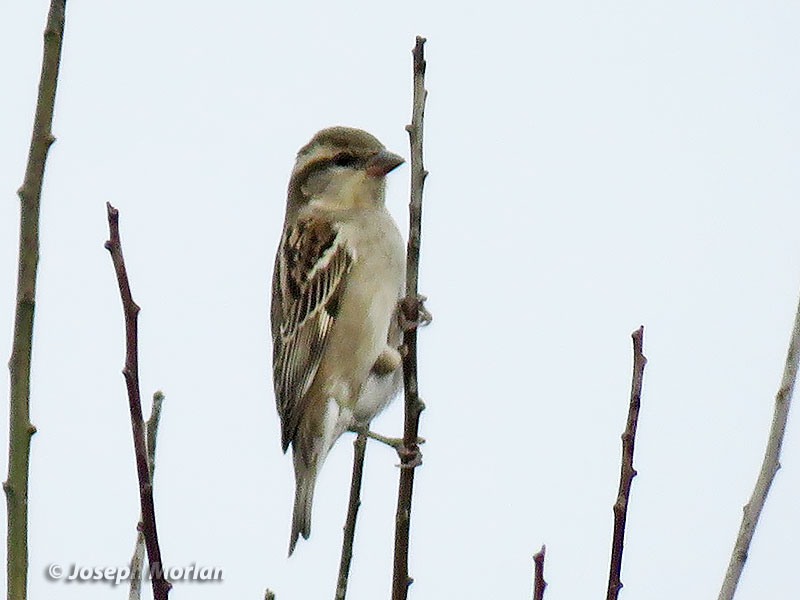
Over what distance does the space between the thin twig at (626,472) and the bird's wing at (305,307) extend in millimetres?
3043

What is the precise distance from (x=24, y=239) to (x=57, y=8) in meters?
0.51

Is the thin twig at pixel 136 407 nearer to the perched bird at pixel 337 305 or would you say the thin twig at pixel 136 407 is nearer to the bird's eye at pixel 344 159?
the perched bird at pixel 337 305

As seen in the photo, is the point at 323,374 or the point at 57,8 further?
the point at 323,374

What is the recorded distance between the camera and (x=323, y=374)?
5910mm

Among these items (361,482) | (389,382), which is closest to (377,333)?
(389,382)

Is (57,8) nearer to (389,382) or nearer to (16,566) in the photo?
(16,566)

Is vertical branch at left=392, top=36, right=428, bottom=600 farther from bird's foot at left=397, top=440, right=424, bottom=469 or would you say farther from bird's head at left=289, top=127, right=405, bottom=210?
bird's head at left=289, top=127, right=405, bottom=210

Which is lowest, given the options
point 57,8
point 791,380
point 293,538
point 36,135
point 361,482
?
point 293,538

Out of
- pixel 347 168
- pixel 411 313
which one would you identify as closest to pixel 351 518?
pixel 411 313

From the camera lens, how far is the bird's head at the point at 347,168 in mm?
6074

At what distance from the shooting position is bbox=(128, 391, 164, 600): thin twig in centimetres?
312

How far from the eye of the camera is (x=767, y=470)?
10.0 ft

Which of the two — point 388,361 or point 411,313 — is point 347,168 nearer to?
point 388,361

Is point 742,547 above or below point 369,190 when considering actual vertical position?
below
